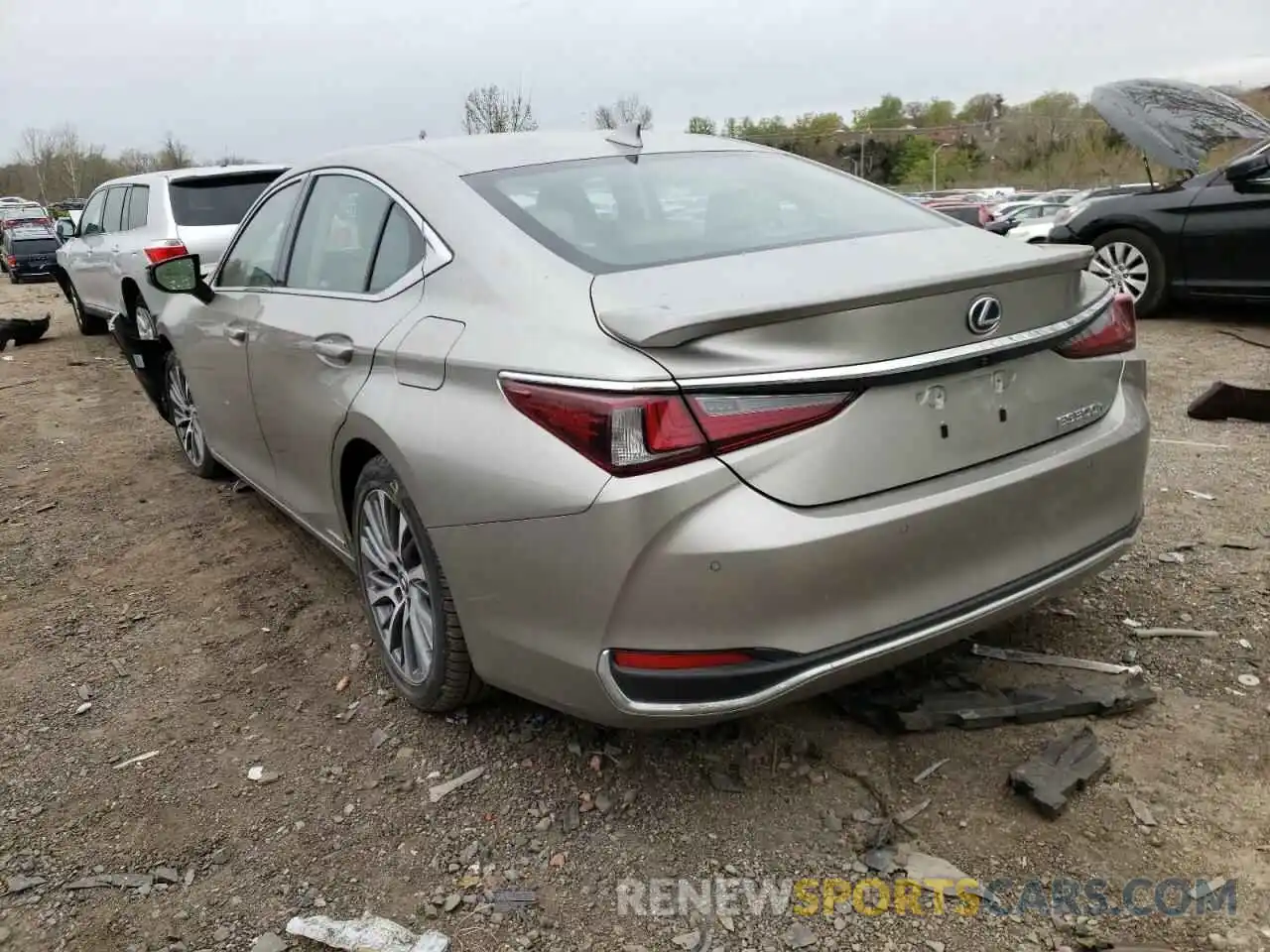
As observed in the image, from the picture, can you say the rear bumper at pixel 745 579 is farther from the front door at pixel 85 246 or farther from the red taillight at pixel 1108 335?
the front door at pixel 85 246

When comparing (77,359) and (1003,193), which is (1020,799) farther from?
(1003,193)

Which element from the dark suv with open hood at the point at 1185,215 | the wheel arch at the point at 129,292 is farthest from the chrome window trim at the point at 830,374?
the wheel arch at the point at 129,292

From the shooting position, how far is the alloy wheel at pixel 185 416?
514 centimetres

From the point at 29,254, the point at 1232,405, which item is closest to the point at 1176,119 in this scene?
the point at 1232,405

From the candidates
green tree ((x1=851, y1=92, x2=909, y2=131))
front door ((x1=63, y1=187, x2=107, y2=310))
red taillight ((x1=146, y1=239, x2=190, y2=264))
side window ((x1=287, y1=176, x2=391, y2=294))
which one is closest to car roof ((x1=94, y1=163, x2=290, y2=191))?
red taillight ((x1=146, y1=239, x2=190, y2=264))

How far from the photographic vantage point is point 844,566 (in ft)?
6.57

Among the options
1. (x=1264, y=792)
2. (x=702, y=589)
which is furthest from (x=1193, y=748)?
(x=702, y=589)

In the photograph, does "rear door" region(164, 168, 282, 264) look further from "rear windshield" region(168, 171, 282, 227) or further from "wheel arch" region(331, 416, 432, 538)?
"wheel arch" region(331, 416, 432, 538)

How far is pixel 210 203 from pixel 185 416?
3560 mm

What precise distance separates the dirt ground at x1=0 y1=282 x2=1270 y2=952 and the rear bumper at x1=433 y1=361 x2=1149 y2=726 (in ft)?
1.30

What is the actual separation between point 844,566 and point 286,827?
1.53 metres

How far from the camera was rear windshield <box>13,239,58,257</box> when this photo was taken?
69.8 ft

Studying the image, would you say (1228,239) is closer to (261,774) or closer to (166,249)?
(261,774)

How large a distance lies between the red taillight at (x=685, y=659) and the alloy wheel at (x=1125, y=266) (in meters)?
7.11
